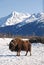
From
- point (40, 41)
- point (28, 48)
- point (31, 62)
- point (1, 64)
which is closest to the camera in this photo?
point (1, 64)

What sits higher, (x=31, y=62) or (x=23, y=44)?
(x=23, y=44)

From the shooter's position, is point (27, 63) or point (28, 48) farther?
point (28, 48)

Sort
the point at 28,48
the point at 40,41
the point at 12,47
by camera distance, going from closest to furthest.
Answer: the point at 12,47 < the point at 28,48 < the point at 40,41

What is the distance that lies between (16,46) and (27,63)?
3318 mm

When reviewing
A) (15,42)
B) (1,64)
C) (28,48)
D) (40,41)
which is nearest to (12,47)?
(15,42)

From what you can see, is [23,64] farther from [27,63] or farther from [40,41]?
[40,41]

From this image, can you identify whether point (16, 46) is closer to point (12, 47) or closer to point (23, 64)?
point (12, 47)

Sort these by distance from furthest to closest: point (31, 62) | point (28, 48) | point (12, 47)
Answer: point (28, 48) < point (12, 47) < point (31, 62)

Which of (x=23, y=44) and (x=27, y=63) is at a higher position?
(x=23, y=44)

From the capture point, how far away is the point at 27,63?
16.9 metres

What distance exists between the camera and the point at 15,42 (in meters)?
19.7

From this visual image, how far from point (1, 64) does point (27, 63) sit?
1873 mm

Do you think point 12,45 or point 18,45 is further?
point 18,45

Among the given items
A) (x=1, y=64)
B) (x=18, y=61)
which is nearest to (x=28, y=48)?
(x=18, y=61)
